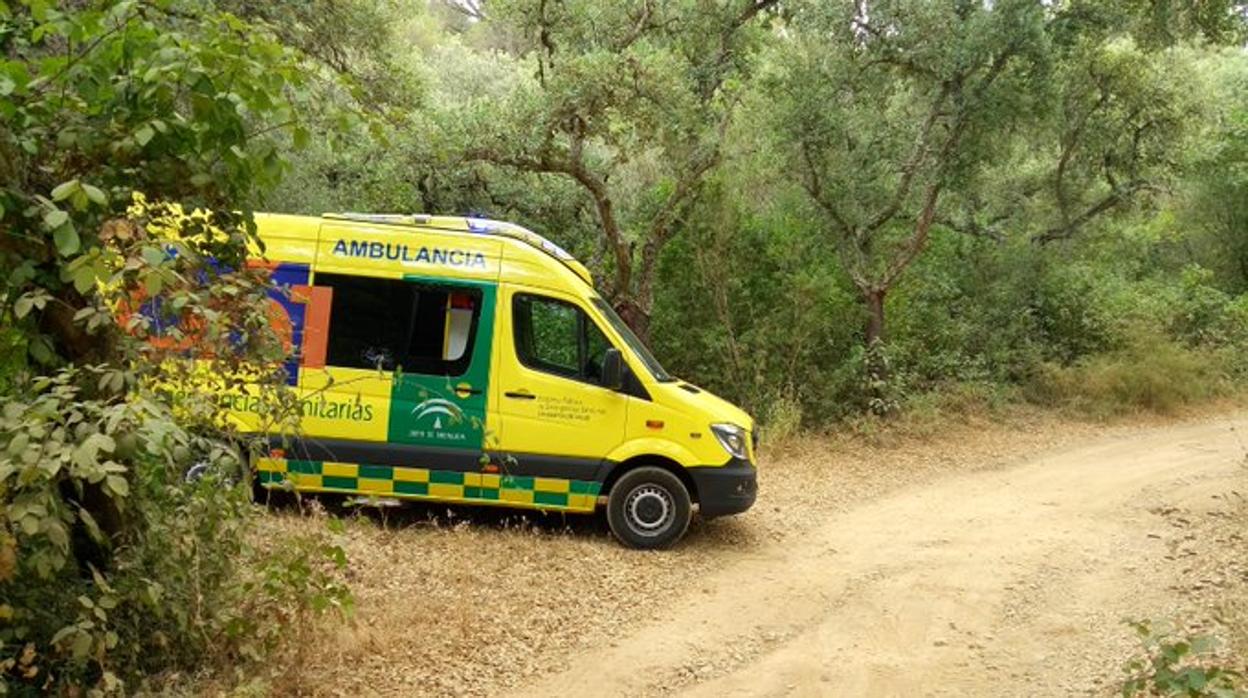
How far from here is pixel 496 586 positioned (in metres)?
6.58

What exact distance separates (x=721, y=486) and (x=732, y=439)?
42 cm

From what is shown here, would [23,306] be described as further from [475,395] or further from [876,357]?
[876,357]

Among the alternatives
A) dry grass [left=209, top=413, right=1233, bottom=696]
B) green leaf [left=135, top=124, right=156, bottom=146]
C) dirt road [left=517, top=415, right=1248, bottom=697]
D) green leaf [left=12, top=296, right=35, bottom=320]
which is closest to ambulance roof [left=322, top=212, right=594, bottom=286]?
dry grass [left=209, top=413, right=1233, bottom=696]

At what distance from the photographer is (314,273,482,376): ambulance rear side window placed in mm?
7793

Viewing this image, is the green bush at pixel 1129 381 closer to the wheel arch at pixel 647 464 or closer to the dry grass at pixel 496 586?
the dry grass at pixel 496 586

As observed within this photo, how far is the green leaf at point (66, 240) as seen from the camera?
3.08 meters

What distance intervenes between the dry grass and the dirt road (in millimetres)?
215

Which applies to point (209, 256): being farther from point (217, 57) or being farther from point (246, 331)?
point (217, 57)

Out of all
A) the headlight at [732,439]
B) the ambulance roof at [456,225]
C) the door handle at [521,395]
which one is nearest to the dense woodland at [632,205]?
the ambulance roof at [456,225]

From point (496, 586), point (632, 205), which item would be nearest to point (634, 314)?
point (632, 205)

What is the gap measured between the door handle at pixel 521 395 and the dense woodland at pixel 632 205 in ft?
7.40

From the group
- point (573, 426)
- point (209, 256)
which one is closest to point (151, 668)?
point (209, 256)

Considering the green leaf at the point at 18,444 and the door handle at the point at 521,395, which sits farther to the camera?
the door handle at the point at 521,395

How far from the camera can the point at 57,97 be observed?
386 centimetres
